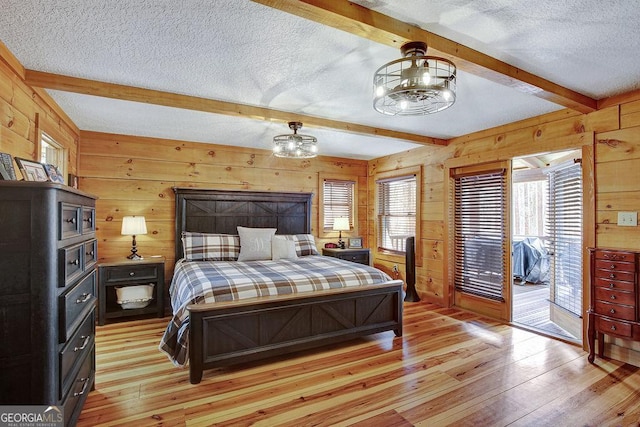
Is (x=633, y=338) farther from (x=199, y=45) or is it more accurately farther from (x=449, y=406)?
(x=199, y=45)

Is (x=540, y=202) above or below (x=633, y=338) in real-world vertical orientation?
above

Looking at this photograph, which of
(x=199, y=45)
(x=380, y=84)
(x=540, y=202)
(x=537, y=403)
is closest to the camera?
(x=380, y=84)

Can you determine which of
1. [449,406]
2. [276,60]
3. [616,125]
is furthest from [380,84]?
[616,125]

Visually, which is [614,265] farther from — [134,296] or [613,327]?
[134,296]

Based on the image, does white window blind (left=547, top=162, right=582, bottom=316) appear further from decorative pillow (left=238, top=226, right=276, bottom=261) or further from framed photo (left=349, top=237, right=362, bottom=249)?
decorative pillow (left=238, top=226, right=276, bottom=261)

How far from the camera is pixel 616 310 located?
2.68 metres

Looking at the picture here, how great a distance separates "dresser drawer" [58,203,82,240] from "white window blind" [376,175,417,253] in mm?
4427

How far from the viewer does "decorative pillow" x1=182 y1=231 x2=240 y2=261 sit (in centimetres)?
417

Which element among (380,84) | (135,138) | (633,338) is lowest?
(633,338)

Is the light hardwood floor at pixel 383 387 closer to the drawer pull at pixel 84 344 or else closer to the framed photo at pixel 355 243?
the drawer pull at pixel 84 344

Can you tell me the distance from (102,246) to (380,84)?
4.09m

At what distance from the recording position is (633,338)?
101 inches

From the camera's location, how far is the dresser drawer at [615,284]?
2602 millimetres

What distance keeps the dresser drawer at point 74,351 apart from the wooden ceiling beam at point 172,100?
5.68 feet
